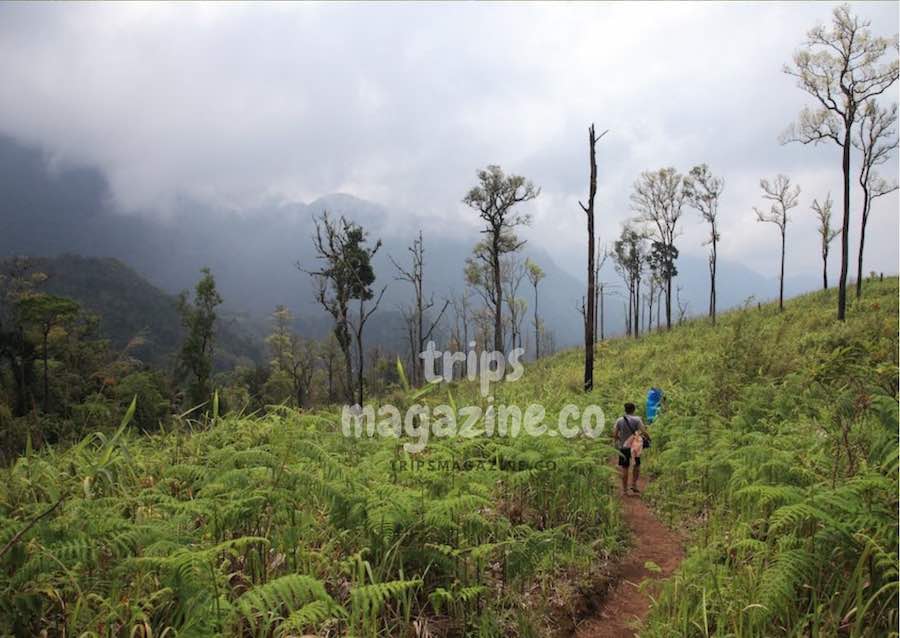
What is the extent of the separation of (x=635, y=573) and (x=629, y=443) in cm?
312

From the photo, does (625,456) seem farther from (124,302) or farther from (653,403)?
(124,302)

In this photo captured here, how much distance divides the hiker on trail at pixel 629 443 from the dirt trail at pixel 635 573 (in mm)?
622

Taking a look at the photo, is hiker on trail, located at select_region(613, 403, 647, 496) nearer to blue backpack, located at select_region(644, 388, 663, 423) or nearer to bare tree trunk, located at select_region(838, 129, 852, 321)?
blue backpack, located at select_region(644, 388, 663, 423)

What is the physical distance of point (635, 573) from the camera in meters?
5.33

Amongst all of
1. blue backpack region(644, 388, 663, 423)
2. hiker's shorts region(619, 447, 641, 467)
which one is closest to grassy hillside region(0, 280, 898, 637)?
hiker's shorts region(619, 447, 641, 467)

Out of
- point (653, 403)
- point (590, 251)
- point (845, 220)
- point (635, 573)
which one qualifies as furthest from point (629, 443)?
point (845, 220)

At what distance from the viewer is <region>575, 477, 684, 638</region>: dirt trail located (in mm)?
4297

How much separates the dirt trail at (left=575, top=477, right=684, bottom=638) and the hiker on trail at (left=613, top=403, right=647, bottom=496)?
0.62m

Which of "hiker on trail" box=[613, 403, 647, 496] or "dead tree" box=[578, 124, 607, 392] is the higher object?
"dead tree" box=[578, 124, 607, 392]

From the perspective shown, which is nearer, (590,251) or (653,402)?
(653,402)

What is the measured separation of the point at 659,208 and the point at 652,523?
3582 centimetres

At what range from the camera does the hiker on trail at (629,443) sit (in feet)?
26.6

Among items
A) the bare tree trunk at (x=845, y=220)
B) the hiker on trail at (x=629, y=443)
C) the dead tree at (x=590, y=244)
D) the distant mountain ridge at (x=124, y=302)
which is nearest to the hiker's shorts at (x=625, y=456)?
the hiker on trail at (x=629, y=443)

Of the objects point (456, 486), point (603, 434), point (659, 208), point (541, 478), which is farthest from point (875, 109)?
point (456, 486)
